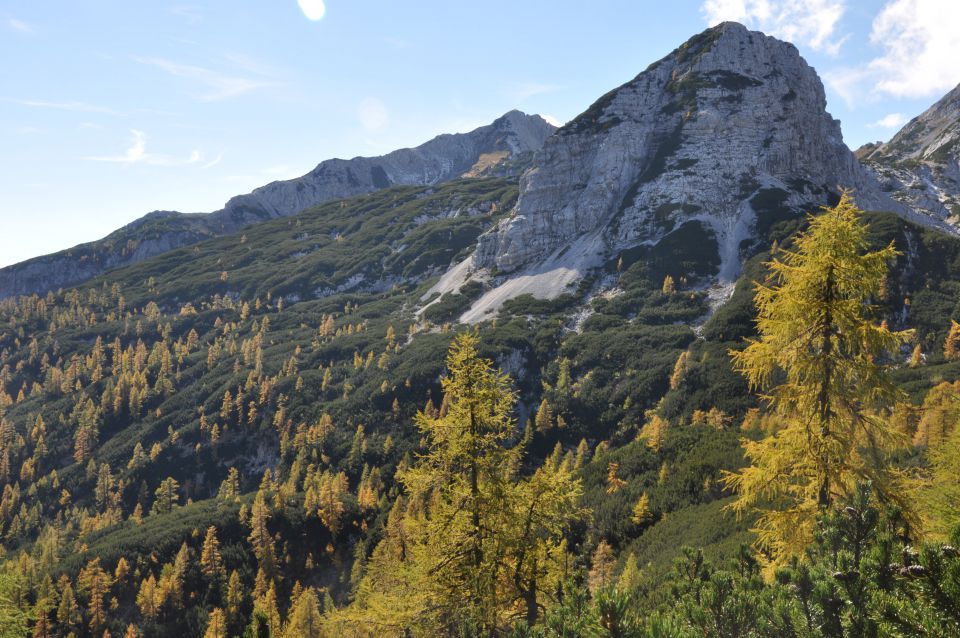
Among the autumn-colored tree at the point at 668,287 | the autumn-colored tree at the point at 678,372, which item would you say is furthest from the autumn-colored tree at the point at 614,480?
the autumn-colored tree at the point at 668,287

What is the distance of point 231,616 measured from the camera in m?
77.8

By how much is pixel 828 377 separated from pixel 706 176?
600ft

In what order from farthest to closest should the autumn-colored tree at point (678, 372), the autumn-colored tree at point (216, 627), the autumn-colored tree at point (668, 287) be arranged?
the autumn-colored tree at point (668, 287) → the autumn-colored tree at point (678, 372) → the autumn-colored tree at point (216, 627)

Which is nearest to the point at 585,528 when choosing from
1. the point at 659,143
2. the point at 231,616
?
the point at 231,616

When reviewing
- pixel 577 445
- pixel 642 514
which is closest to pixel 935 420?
pixel 642 514

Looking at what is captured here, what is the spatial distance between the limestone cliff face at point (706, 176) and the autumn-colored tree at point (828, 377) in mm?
153185

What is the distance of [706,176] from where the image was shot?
17362cm

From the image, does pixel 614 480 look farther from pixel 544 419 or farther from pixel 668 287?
pixel 668 287

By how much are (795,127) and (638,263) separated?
81.6 m

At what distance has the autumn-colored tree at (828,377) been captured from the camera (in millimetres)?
12875

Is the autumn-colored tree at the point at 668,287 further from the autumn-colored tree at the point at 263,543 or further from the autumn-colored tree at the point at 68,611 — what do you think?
the autumn-colored tree at the point at 68,611

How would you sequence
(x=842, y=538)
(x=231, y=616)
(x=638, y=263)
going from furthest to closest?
(x=638, y=263), (x=231, y=616), (x=842, y=538)

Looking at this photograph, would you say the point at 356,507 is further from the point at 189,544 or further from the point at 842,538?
the point at 842,538

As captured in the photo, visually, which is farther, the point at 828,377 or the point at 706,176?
the point at 706,176
